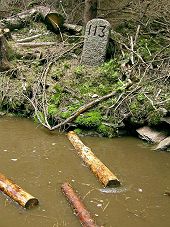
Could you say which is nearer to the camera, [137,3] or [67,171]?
[67,171]

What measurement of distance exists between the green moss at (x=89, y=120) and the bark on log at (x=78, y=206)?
251cm

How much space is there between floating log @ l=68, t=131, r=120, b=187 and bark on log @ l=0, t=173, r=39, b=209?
1.17 m

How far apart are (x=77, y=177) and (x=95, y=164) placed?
396 millimetres

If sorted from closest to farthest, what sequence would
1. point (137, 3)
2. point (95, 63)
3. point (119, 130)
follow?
point (119, 130), point (95, 63), point (137, 3)

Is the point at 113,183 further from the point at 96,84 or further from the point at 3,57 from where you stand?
the point at 3,57

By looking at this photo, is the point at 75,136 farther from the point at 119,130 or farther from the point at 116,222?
the point at 116,222

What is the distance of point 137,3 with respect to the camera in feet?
40.8

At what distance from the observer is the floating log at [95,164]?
18.3 ft

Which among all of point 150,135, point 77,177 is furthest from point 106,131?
point 77,177

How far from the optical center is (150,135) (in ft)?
25.0

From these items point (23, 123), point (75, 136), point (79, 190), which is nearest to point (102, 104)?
point (75, 136)

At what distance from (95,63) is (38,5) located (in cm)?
558

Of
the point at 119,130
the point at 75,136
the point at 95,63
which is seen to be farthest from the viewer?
the point at 95,63

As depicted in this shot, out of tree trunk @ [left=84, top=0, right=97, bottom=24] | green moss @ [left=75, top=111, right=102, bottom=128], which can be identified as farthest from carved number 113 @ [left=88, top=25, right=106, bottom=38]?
green moss @ [left=75, top=111, right=102, bottom=128]
